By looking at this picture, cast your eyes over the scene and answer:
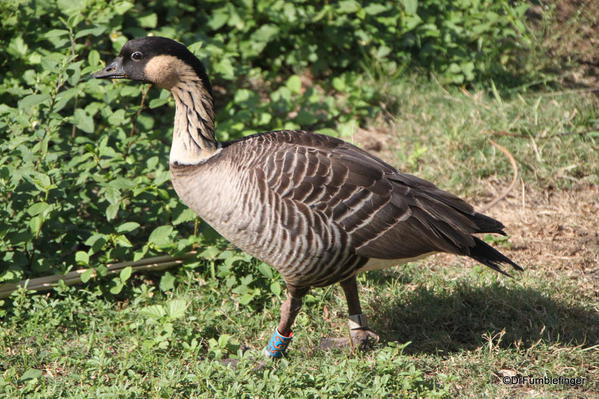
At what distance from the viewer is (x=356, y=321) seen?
4.20 metres

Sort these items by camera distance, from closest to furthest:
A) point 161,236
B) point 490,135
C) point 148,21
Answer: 1. point 161,236
2. point 148,21
3. point 490,135

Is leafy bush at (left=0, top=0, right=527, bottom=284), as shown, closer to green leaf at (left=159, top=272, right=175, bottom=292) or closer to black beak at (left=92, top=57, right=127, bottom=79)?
green leaf at (left=159, top=272, right=175, bottom=292)

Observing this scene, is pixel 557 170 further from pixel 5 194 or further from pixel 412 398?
pixel 5 194

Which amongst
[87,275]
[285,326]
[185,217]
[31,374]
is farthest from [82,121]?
[285,326]

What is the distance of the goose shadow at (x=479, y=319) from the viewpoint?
13.6ft

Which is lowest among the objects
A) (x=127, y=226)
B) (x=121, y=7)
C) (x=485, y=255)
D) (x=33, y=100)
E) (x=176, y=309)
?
(x=176, y=309)

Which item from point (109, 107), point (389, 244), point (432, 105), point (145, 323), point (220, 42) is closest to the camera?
point (389, 244)

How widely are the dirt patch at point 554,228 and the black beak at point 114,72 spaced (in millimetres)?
2820

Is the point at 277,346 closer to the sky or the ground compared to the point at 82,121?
closer to the ground

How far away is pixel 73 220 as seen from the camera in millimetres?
4676

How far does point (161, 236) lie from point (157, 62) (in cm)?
110

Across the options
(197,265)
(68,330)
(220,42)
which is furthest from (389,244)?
(220,42)

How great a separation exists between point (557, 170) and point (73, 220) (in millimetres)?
3581

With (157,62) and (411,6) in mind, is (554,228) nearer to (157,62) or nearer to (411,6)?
(411,6)
